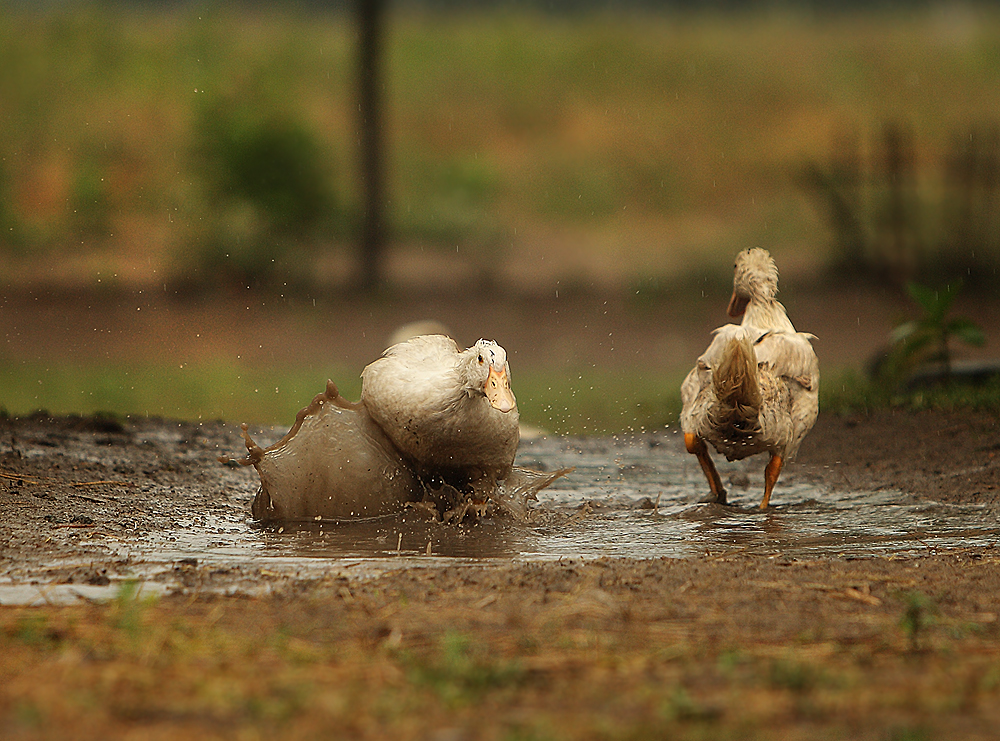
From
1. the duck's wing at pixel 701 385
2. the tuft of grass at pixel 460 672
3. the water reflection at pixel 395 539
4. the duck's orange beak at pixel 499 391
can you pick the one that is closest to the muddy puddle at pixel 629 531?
the water reflection at pixel 395 539

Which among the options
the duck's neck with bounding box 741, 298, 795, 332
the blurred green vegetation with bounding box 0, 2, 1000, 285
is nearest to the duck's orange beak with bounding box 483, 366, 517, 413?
the duck's neck with bounding box 741, 298, 795, 332

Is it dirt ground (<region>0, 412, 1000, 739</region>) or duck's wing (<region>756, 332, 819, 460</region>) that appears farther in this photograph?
duck's wing (<region>756, 332, 819, 460</region>)

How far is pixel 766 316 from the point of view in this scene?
6.87m

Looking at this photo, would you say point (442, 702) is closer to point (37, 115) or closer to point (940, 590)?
point (940, 590)

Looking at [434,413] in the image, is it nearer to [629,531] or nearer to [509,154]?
[629,531]

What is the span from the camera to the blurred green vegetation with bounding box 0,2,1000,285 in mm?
16391

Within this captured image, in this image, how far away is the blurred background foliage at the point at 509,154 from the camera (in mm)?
15156

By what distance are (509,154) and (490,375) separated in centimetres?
1925

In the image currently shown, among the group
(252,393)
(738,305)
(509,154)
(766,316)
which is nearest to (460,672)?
(766,316)

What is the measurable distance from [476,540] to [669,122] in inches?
821

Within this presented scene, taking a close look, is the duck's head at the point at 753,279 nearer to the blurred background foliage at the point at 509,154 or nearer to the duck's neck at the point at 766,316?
the duck's neck at the point at 766,316

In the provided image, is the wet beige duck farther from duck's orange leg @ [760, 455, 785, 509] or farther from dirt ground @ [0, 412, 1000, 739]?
duck's orange leg @ [760, 455, 785, 509]

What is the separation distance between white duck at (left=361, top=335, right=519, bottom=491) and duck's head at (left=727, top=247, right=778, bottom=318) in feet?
7.06

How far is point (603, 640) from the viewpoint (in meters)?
3.24
